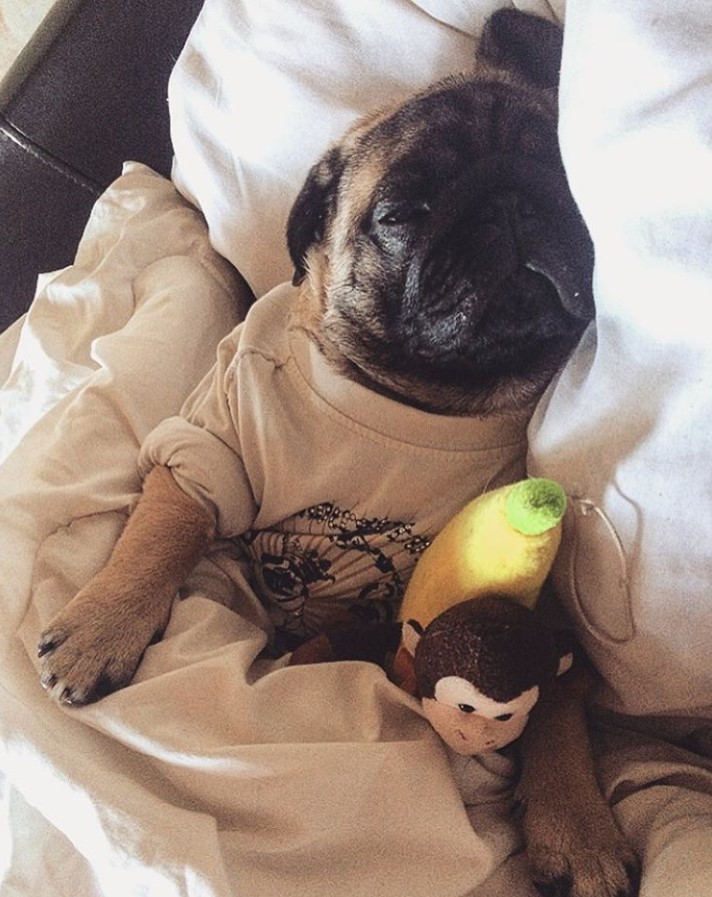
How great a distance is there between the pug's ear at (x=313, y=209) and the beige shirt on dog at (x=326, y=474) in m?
0.14

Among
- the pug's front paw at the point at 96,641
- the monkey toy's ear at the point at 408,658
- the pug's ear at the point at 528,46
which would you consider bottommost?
the pug's front paw at the point at 96,641

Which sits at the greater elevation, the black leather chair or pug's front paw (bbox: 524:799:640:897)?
the black leather chair

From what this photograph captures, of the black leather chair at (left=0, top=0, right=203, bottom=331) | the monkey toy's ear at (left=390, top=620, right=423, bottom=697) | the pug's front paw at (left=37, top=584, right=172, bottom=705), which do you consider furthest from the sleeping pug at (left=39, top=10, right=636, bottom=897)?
the black leather chair at (left=0, top=0, right=203, bottom=331)

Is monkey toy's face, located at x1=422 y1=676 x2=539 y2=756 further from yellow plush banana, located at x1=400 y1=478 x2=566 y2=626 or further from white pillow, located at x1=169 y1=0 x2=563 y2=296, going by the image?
white pillow, located at x1=169 y1=0 x2=563 y2=296

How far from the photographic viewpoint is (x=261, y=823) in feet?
2.21

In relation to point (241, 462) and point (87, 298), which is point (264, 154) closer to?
point (87, 298)

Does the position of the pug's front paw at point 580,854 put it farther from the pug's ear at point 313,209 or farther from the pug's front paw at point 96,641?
the pug's ear at point 313,209

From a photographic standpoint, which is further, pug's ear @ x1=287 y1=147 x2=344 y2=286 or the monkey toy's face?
pug's ear @ x1=287 y1=147 x2=344 y2=286

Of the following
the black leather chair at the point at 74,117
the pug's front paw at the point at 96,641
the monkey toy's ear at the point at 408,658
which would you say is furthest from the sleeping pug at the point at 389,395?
the black leather chair at the point at 74,117

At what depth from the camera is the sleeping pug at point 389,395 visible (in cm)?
76

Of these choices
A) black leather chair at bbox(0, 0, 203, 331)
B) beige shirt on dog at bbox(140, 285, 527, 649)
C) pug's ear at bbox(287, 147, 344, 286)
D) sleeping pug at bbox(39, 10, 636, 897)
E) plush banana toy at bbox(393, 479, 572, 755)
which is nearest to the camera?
plush banana toy at bbox(393, 479, 572, 755)

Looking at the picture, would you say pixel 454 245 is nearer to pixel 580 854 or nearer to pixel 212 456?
pixel 212 456

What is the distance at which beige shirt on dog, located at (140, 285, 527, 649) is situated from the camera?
88 centimetres

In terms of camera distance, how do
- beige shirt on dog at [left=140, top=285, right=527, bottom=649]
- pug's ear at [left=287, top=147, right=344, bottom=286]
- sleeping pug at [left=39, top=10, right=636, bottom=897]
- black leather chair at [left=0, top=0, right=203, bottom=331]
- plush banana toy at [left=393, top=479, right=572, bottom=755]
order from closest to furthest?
plush banana toy at [left=393, top=479, right=572, bottom=755], sleeping pug at [left=39, top=10, right=636, bottom=897], beige shirt on dog at [left=140, top=285, right=527, bottom=649], pug's ear at [left=287, top=147, right=344, bottom=286], black leather chair at [left=0, top=0, right=203, bottom=331]
